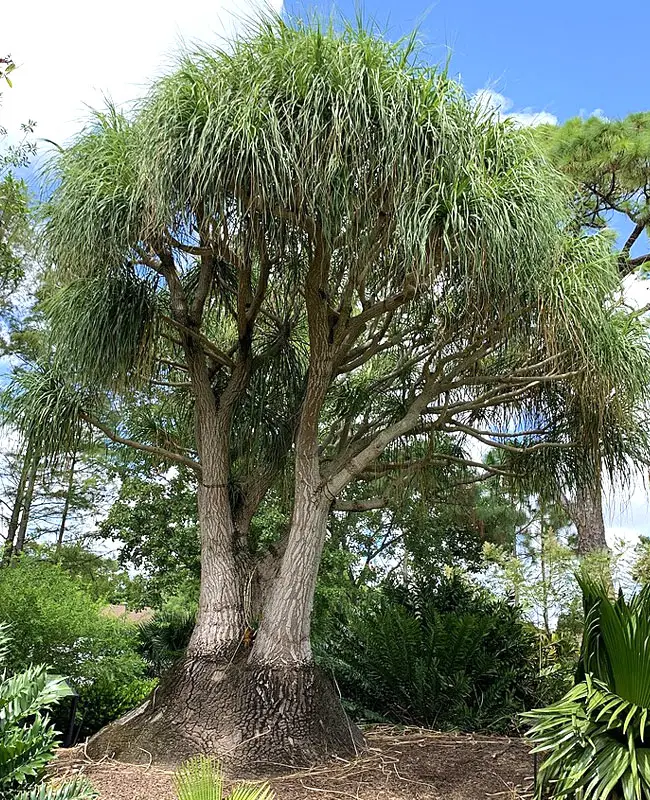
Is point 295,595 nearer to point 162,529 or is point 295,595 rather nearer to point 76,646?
point 76,646

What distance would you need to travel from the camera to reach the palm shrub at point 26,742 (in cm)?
235

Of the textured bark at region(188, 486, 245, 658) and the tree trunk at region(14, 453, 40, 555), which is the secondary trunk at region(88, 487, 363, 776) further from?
the tree trunk at region(14, 453, 40, 555)

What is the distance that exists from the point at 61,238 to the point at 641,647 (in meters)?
3.97

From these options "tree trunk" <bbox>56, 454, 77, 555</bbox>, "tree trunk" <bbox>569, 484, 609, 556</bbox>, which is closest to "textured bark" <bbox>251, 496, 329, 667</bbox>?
"tree trunk" <bbox>569, 484, 609, 556</bbox>

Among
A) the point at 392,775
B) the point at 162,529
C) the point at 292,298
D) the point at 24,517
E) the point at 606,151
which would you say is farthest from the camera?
the point at 24,517

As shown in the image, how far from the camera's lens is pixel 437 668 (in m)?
5.61

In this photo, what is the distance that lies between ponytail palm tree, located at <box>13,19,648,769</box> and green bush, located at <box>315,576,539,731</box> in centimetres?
111

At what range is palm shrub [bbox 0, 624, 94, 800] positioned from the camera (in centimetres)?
235

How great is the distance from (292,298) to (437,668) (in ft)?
10.1

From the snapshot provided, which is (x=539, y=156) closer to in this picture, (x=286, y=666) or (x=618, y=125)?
(x=286, y=666)

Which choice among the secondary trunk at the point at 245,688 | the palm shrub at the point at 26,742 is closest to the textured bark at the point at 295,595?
the secondary trunk at the point at 245,688

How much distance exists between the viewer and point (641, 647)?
10.3 ft

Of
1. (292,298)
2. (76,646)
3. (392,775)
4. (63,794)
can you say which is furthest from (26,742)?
(76,646)

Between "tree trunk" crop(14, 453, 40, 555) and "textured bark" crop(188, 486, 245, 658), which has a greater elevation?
"tree trunk" crop(14, 453, 40, 555)
